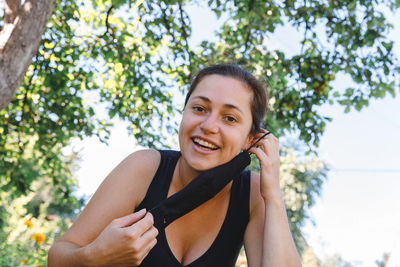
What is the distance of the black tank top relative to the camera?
6.23 feet

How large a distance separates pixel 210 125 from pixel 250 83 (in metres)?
0.36

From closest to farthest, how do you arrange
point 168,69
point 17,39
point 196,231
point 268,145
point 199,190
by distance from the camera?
point 199,190, point 196,231, point 268,145, point 17,39, point 168,69

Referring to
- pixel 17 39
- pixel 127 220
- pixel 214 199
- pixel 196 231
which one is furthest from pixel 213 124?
pixel 17 39

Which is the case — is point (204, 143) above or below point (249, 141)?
below

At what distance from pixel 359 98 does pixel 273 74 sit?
1500 millimetres

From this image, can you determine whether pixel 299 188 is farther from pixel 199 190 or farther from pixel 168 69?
pixel 199 190

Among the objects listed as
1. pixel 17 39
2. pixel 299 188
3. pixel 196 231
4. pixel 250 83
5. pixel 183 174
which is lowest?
pixel 196 231

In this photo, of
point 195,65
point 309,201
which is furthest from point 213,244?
point 309,201

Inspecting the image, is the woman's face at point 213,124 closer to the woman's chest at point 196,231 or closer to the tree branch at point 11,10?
the woman's chest at point 196,231

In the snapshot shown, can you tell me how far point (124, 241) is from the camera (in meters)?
1.46

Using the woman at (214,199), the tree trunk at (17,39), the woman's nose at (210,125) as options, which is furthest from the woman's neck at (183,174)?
the tree trunk at (17,39)

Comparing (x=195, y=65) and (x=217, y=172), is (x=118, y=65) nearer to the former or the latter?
(x=195, y=65)

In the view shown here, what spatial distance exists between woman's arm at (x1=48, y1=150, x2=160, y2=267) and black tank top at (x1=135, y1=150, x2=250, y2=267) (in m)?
0.05

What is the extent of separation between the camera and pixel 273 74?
15.7 feet
